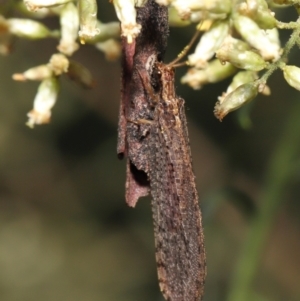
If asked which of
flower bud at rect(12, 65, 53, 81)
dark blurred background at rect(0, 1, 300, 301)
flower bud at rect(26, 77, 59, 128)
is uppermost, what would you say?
flower bud at rect(12, 65, 53, 81)

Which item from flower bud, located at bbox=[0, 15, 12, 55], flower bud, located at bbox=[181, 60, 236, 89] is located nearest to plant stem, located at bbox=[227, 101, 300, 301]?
flower bud, located at bbox=[181, 60, 236, 89]

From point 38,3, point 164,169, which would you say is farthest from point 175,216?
point 38,3

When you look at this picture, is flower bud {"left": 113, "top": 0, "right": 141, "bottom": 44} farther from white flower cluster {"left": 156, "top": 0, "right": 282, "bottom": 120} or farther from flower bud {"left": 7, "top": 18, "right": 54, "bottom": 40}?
flower bud {"left": 7, "top": 18, "right": 54, "bottom": 40}

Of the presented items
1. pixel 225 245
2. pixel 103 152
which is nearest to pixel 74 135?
pixel 103 152

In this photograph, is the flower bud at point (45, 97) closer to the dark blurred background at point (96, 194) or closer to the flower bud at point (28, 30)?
the flower bud at point (28, 30)

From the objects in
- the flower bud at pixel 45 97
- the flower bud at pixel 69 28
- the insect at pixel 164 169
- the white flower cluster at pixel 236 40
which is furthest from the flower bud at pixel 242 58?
the flower bud at pixel 45 97

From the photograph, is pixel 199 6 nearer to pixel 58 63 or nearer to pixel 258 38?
pixel 258 38
